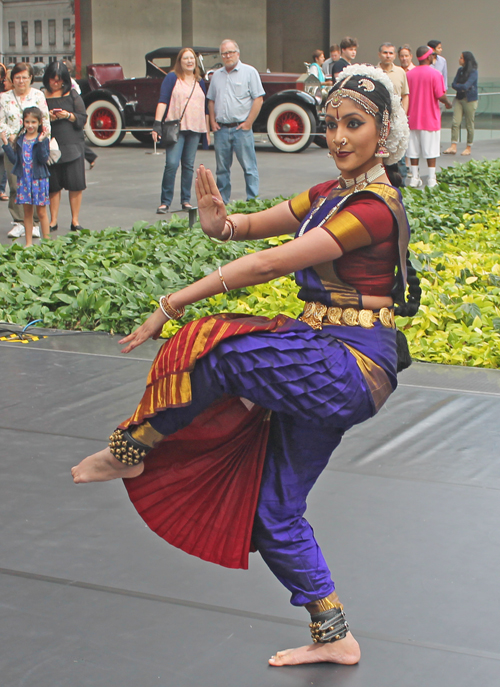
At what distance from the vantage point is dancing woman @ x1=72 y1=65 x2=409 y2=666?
6.10 ft

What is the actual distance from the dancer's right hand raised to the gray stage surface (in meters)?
1.18

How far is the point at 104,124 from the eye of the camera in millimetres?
16297

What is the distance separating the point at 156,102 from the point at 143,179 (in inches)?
172

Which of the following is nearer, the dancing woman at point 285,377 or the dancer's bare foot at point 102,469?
the dancing woman at point 285,377

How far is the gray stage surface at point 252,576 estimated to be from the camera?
7.21 feet

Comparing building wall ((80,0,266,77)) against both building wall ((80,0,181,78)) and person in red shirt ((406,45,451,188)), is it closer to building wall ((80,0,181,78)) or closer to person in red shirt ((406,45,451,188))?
building wall ((80,0,181,78))

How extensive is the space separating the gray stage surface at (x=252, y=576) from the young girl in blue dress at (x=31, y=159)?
3.71 meters

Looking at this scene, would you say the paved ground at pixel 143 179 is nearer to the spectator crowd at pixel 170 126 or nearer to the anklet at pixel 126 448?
the spectator crowd at pixel 170 126

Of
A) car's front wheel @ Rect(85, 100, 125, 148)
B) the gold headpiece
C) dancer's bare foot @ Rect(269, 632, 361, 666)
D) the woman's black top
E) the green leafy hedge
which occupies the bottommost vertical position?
dancer's bare foot @ Rect(269, 632, 361, 666)

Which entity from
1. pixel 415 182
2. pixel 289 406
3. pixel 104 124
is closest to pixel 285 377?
pixel 289 406

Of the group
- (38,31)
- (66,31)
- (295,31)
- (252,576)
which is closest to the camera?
(252,576)

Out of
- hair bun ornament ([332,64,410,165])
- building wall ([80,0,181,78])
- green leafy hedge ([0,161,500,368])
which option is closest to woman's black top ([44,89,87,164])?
green leafy hedge ([0,161,500,368])

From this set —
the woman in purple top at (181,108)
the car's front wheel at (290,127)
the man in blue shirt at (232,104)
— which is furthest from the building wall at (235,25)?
the man in blue shirt at (232,104)

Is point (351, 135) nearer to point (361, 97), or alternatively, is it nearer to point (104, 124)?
point (361, 97)
